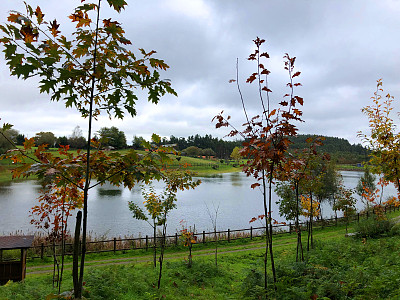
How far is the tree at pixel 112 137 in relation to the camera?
3100mm

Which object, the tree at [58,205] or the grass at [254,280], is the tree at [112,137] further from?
the grass at [254,280]

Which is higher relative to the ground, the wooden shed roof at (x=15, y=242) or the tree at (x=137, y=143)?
the tree at (x=137, y=143)

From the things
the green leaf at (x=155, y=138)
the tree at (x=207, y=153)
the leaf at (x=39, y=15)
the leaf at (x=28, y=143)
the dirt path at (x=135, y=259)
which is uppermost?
the tree at (x=207, y=153)

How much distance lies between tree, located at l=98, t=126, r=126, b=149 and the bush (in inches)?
555

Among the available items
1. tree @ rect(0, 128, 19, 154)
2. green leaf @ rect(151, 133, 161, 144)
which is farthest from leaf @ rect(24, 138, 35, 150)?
green leaf @ rect(151, 133, 161, 144)

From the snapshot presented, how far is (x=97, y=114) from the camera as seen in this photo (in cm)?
311

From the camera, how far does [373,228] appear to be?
522 inches

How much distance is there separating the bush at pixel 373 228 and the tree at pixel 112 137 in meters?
14.1

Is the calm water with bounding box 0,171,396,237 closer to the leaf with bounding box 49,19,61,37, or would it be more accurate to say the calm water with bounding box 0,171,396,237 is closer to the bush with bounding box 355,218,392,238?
the bush with bounding box 355,218,392,238

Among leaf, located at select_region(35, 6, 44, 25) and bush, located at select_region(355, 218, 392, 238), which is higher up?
leaf, located at select_region(35, 6, 44, 25)

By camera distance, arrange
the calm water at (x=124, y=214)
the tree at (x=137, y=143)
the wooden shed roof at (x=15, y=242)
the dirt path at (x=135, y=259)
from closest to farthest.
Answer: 1. the tree at (x=137, y=143)
2. the wooden shed roof at (x=15, y=242)
3. the dirt path at (x=135, y=259)
4. the calm water at (x=124, y=214)

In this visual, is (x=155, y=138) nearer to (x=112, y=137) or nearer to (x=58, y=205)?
(x=112, y=137)

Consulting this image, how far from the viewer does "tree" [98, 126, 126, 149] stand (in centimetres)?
310

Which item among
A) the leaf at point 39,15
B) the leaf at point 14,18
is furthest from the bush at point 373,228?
the leaf at point 14,18
